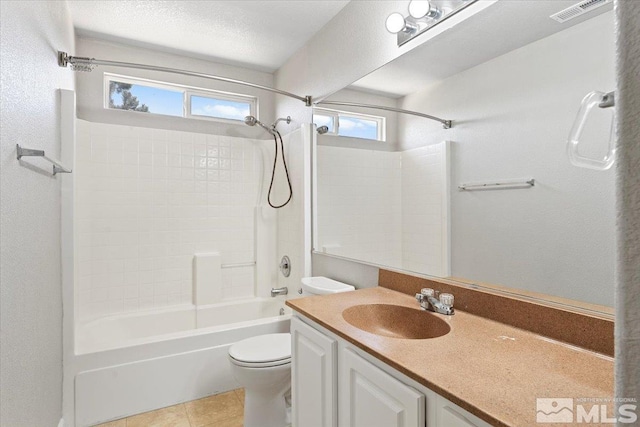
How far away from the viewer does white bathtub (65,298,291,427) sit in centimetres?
187

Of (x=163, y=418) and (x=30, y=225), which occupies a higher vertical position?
(x=30, y=225)

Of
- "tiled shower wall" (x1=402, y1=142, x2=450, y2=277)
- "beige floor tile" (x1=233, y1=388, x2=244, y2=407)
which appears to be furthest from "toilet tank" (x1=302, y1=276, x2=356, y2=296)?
"beige floor tile" (x1=233, y1=388, x2=244, y2=407)

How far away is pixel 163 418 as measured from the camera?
Result: 1926 millimetres

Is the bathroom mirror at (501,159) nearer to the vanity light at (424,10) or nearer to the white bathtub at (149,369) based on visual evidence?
the vanity light at (424,10)

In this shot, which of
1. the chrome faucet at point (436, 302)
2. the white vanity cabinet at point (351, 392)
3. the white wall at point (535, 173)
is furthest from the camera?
the chrome faucet at point (436, 302)

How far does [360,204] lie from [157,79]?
2.16 m

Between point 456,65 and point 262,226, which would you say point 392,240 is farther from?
point 262,226

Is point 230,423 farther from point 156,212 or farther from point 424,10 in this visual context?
point 424,10

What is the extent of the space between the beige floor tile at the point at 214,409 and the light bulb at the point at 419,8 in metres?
2.41

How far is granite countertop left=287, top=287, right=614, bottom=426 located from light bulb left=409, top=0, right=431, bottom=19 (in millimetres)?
1360

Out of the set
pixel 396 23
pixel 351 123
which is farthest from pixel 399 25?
pixel 351 123

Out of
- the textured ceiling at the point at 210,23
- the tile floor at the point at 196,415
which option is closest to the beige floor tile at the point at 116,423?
the tile floor at the point at 196,415

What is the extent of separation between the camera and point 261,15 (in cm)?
229

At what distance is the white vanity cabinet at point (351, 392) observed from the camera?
0.83 metres
